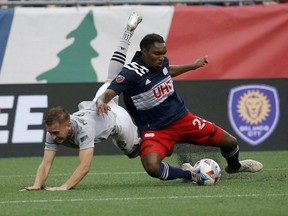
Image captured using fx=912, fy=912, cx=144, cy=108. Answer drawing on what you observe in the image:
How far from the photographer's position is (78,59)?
1800 cm

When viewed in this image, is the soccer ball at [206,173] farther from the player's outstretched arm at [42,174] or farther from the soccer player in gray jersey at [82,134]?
the player's outstretched arm at [42,174]

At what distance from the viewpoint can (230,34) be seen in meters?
18.3

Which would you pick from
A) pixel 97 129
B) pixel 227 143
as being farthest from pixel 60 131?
pixel 227 143

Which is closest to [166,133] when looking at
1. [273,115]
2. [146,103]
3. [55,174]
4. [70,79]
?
[146,103]

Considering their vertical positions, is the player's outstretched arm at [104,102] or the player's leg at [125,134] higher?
the player's outstretched arm at [104,102]

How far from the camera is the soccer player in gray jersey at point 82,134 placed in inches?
383

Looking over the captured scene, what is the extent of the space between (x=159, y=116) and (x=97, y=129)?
2.89 ft

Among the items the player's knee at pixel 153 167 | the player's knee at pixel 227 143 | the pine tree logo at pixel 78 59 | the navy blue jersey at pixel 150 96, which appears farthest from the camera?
the pine tree logo at pixel 78 59

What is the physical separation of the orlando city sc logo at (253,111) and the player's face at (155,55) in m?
5.70

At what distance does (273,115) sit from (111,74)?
526 centimetres

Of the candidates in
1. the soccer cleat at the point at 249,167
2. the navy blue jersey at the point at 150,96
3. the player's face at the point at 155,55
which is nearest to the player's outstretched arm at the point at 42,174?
the navy blue jersey at the point at 150,96

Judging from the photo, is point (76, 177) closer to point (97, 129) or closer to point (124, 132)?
point (97, 129)

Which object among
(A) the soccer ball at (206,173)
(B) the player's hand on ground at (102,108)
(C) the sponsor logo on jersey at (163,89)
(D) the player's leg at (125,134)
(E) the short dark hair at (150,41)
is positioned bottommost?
(A) the soccer ball at (206,173)

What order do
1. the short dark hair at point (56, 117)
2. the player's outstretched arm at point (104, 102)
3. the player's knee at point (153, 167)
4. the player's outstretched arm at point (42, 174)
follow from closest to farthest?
the short dark hair at point (56, 117), the player's outstretched arm at point (104, 102), the player's outstretched arm at point (42, 174), the player's knee at point (153, 167)
